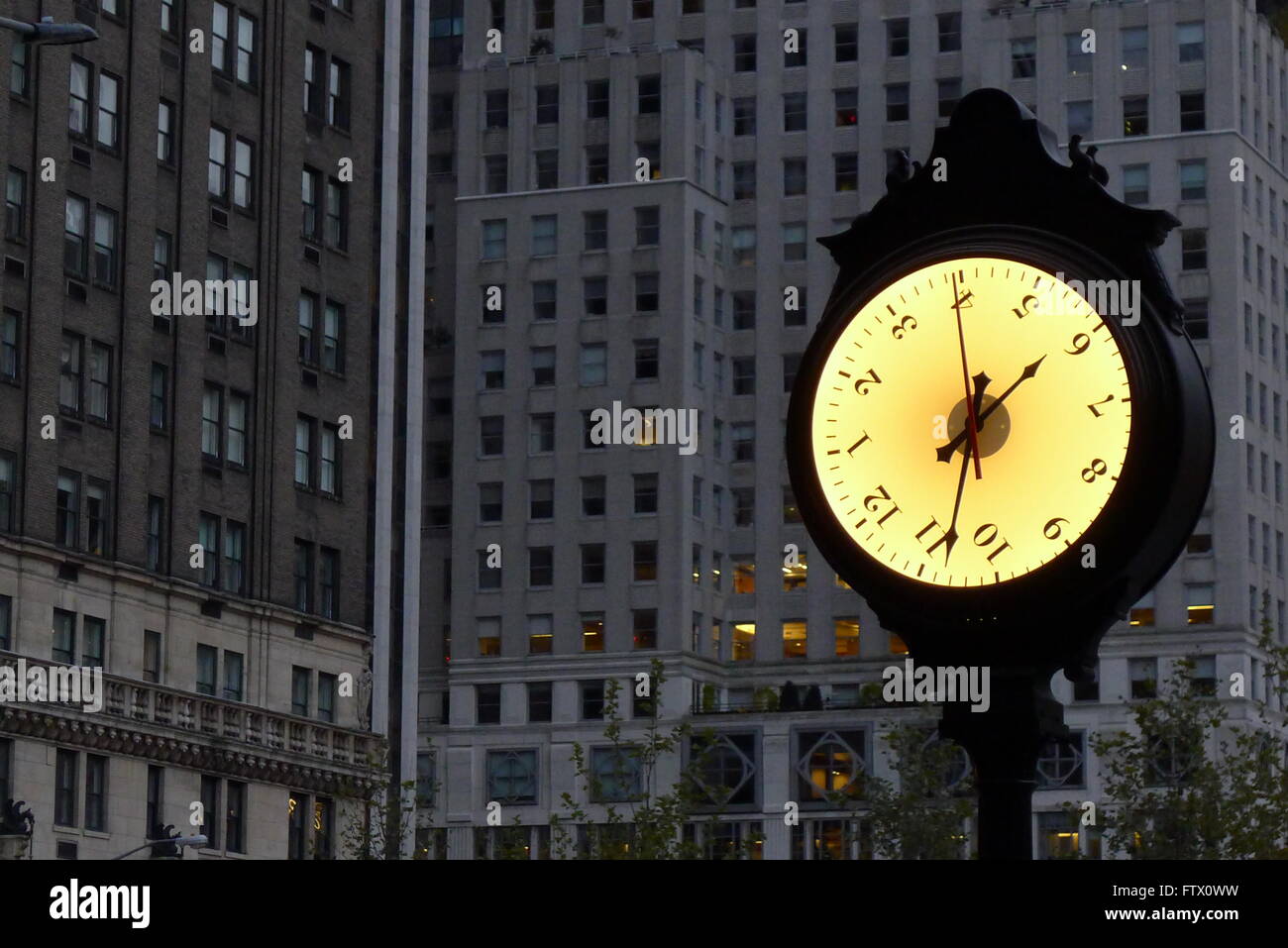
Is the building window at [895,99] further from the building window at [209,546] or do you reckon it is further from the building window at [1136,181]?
the building window at [209,546]

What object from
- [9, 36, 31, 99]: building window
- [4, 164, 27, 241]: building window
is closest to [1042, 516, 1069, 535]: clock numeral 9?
[4, 164, 27, 241]: building window

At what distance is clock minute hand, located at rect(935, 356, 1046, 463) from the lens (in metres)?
6.07

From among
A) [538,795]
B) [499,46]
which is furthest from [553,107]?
[538,795]

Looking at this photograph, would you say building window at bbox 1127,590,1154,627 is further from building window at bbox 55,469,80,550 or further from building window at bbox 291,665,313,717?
building window at bbox 55,469,80,550

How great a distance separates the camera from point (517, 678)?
518ft

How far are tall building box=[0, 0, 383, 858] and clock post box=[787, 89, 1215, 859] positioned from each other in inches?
3028

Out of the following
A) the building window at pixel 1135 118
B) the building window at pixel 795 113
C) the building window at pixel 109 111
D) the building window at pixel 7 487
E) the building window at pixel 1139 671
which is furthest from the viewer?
the building window at pixel 795 113

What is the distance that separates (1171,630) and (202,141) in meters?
73.8

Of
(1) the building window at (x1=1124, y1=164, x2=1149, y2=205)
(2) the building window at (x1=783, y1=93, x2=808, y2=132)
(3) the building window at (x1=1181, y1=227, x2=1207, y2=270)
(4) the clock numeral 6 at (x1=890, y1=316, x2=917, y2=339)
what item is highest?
(2) the building window at (x1=783, y1=93, x2=808, y2=132)

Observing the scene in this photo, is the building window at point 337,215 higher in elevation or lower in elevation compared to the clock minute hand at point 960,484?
higher

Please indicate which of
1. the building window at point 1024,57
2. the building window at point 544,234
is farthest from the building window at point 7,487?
the building window at point 1024,57

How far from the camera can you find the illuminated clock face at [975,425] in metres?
6.03
